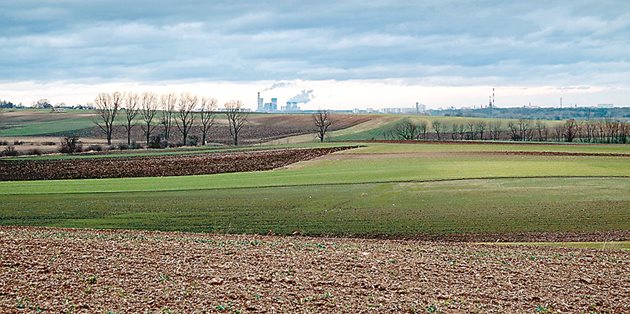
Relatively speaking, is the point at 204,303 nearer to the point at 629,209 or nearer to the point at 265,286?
the point at 265,286

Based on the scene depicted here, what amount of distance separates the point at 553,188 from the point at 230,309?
31.9 metres

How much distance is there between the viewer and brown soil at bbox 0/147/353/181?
57.0 meters

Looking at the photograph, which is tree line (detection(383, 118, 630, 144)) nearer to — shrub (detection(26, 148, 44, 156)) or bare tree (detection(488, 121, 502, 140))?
bare tree (detection(488, 121, 502, 140))

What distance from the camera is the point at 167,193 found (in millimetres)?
40781

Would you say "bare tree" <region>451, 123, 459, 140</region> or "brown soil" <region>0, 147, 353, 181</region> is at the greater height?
"bare tree" <region>451, 123, 459, 140</region>

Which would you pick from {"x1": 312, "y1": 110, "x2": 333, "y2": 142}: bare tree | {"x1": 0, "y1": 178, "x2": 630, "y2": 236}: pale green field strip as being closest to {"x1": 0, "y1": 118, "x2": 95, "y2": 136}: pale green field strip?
{"x1": 312, "y1": 110, "x2": 333, "y2": 142}: bare tree

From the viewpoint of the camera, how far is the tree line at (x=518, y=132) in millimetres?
109625

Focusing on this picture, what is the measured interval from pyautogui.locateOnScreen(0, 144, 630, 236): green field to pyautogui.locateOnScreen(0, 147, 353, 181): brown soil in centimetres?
508

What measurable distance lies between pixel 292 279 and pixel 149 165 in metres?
51.0

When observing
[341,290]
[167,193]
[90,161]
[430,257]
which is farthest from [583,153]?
[341,290]

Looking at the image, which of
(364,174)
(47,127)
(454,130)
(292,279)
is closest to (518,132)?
(454,130)

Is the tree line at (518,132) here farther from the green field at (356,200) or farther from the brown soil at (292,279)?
the brown soil at (292,279)

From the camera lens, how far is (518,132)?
13212 cm

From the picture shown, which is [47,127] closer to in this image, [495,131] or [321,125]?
[321,125]
